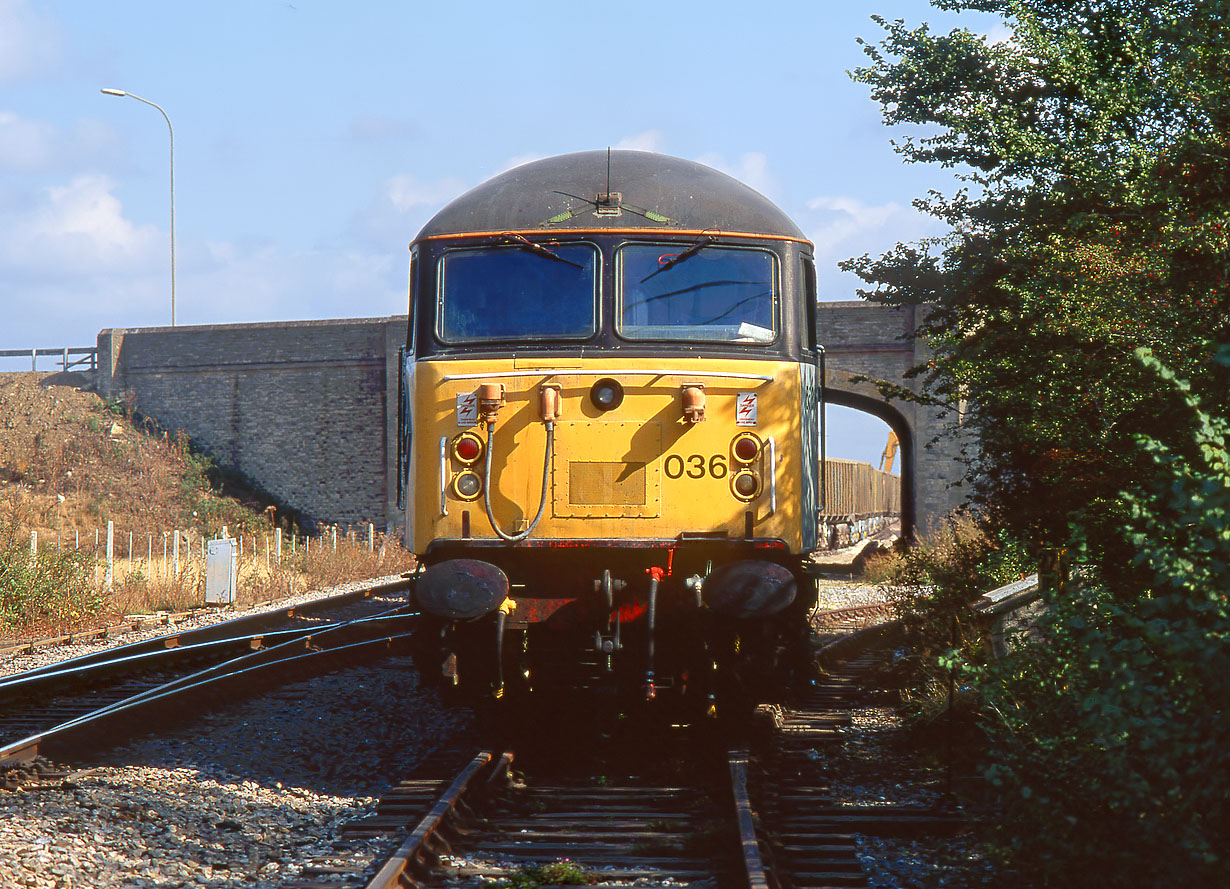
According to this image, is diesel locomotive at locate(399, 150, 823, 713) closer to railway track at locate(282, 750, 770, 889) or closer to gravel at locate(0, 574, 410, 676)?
railway track at locate(282, 750, 770, 889)

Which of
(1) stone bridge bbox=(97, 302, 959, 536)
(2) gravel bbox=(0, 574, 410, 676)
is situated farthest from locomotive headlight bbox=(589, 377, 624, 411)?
(1) stone bridge bbox=(97, 302, 959, 536)

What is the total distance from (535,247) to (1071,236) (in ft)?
15.1

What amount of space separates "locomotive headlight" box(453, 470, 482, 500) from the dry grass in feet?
34.3

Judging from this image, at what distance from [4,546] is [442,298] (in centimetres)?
1011

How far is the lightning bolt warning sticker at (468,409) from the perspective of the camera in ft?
22.8

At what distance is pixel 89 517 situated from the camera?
2962 cm

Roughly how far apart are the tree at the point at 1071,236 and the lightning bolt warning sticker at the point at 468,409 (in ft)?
10.7

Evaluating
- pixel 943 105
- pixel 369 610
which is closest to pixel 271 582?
pixel 369 610

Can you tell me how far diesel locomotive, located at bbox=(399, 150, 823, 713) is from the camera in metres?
6.86

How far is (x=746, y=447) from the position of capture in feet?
22.6

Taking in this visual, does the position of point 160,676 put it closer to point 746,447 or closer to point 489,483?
point 489,483

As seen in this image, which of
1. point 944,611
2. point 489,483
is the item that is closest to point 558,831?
point 489,483

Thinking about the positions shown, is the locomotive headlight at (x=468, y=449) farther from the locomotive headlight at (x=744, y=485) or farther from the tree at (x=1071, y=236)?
the tree at (x=1071, y=236)

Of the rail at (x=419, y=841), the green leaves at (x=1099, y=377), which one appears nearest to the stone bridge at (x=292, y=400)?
the green leaves at (x=1099, y=377)
